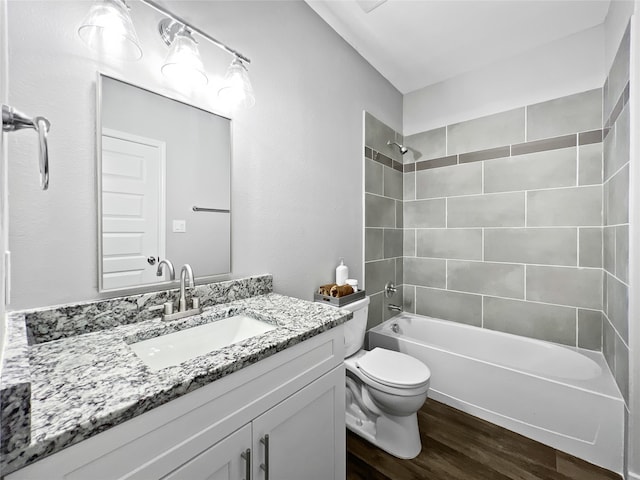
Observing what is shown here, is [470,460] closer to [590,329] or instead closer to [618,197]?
[590,329]

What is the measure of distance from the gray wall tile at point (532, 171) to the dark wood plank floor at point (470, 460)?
177cm

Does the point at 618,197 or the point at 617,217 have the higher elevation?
the point at 618,197

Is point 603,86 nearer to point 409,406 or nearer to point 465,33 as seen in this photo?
point 465,33

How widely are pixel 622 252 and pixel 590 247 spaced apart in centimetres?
62

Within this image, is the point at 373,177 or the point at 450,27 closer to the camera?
the point at 450,27

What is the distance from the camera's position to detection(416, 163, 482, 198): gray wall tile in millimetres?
2469

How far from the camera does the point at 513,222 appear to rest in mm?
2295

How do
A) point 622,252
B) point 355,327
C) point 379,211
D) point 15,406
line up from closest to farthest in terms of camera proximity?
point 15,406
point 622,252
point 355,327
point 379,211

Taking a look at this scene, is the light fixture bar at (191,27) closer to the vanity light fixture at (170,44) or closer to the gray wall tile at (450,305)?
the vanity light fixture at (170,44)

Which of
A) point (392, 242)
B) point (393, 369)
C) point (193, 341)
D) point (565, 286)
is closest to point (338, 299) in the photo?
point (393, 369)

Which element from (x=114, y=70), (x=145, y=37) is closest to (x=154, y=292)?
(x=114, y=70)

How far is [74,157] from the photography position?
0.96m

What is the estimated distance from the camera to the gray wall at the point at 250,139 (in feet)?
2.87

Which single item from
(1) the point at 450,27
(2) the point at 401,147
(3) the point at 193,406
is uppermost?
(1) the point at 450,27
